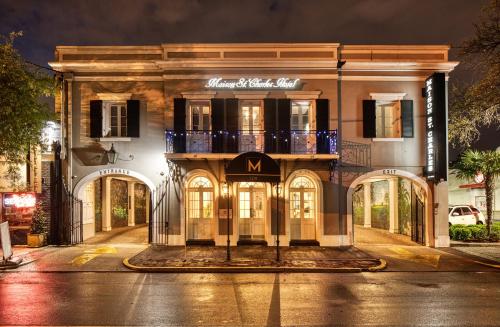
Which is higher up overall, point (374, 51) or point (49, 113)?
point (374, 51)

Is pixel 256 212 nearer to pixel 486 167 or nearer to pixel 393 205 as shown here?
pixel 393 205

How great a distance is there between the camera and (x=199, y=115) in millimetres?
17609

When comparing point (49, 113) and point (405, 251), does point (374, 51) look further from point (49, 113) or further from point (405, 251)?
point (49, 113)

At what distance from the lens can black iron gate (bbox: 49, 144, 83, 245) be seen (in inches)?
693

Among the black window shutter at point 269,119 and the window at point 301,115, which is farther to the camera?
the window at point 301,115

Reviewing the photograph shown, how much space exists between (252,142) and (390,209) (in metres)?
9.20

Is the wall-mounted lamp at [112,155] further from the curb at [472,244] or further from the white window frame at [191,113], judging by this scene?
the curb at [472,244]

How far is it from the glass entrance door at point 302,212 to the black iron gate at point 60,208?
893 centimetres

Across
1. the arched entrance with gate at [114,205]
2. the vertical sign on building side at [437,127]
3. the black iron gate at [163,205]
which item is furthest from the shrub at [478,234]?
the arched entrance with gate at [114,205]

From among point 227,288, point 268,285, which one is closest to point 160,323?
point 227,288

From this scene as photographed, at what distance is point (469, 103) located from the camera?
16.0 m

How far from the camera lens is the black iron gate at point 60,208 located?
Result: 17609mm

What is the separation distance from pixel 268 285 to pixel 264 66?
9322 mm

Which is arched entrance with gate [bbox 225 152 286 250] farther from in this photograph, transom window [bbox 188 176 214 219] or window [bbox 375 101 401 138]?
window [bbox 375 101 401 138]
